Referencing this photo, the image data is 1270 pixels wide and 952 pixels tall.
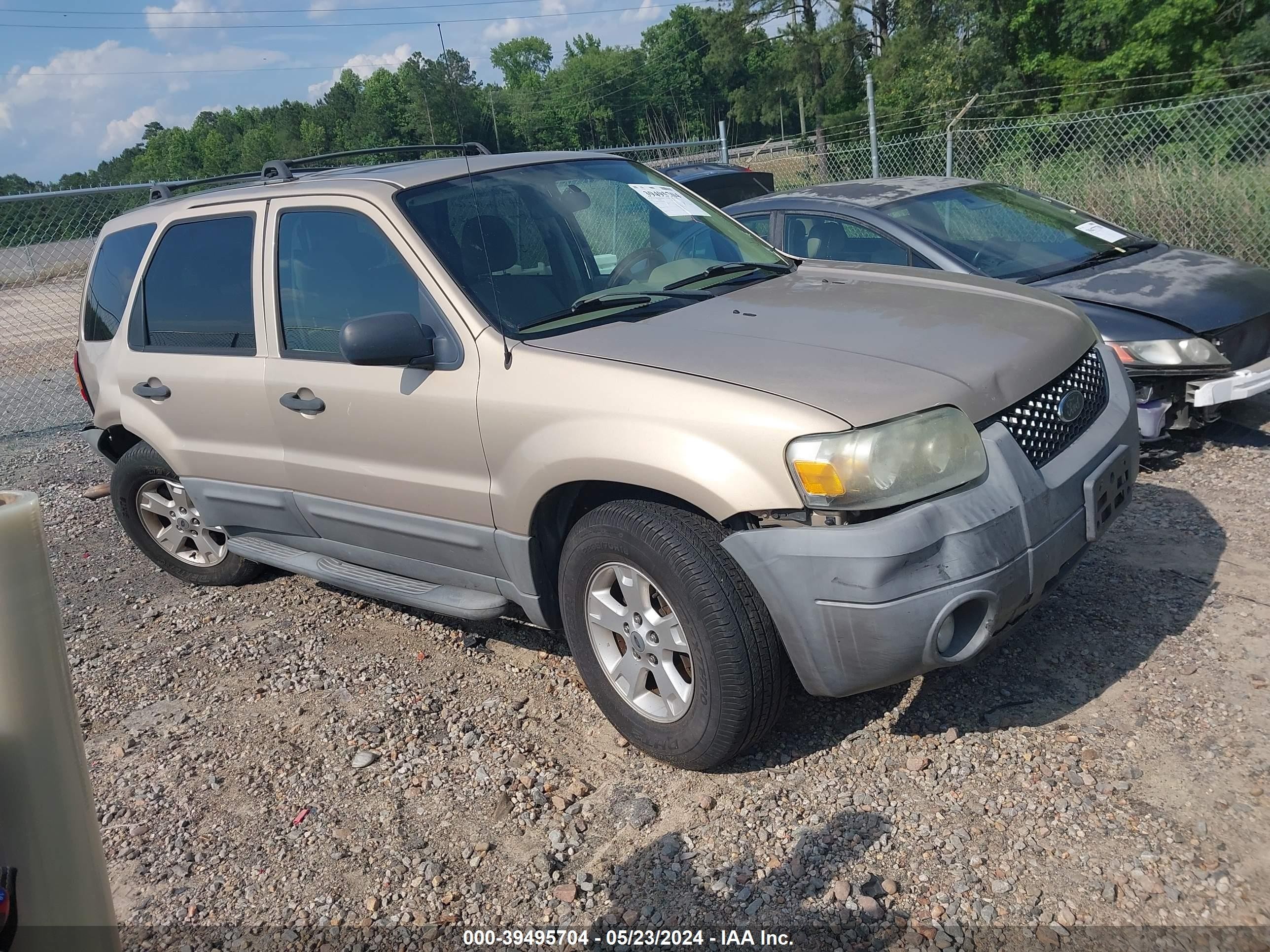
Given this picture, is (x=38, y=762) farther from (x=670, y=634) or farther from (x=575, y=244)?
(x=575, y=244)

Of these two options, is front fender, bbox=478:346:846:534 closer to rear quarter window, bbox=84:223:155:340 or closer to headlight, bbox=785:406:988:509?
headlight, bbox=785:406:988:509

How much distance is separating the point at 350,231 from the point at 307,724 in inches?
74.0

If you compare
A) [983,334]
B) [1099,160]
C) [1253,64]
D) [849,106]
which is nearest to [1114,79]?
[1253,64]

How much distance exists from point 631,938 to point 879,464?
139 cm

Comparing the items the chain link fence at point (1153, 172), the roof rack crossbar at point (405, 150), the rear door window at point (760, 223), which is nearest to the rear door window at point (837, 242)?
the rear door window at point (760, 223)

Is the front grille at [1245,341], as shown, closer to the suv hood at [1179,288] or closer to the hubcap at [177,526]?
the suv hood at [1179,288]

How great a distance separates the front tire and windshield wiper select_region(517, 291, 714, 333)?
750 mm

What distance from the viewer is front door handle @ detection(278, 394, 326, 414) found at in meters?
3.85

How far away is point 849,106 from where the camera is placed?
45906 millimetres

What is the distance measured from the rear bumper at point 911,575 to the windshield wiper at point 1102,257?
124 inches

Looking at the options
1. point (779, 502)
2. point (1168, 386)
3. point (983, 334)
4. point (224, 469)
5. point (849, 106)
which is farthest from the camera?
point (849, 106)

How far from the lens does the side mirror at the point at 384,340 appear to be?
10.8ft

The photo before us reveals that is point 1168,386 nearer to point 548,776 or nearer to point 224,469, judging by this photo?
point 548,776

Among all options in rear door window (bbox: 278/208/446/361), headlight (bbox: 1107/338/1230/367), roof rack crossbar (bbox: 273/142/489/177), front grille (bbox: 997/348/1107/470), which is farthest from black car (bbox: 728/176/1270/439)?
rear door window (bbox: 278/208/446/361)
